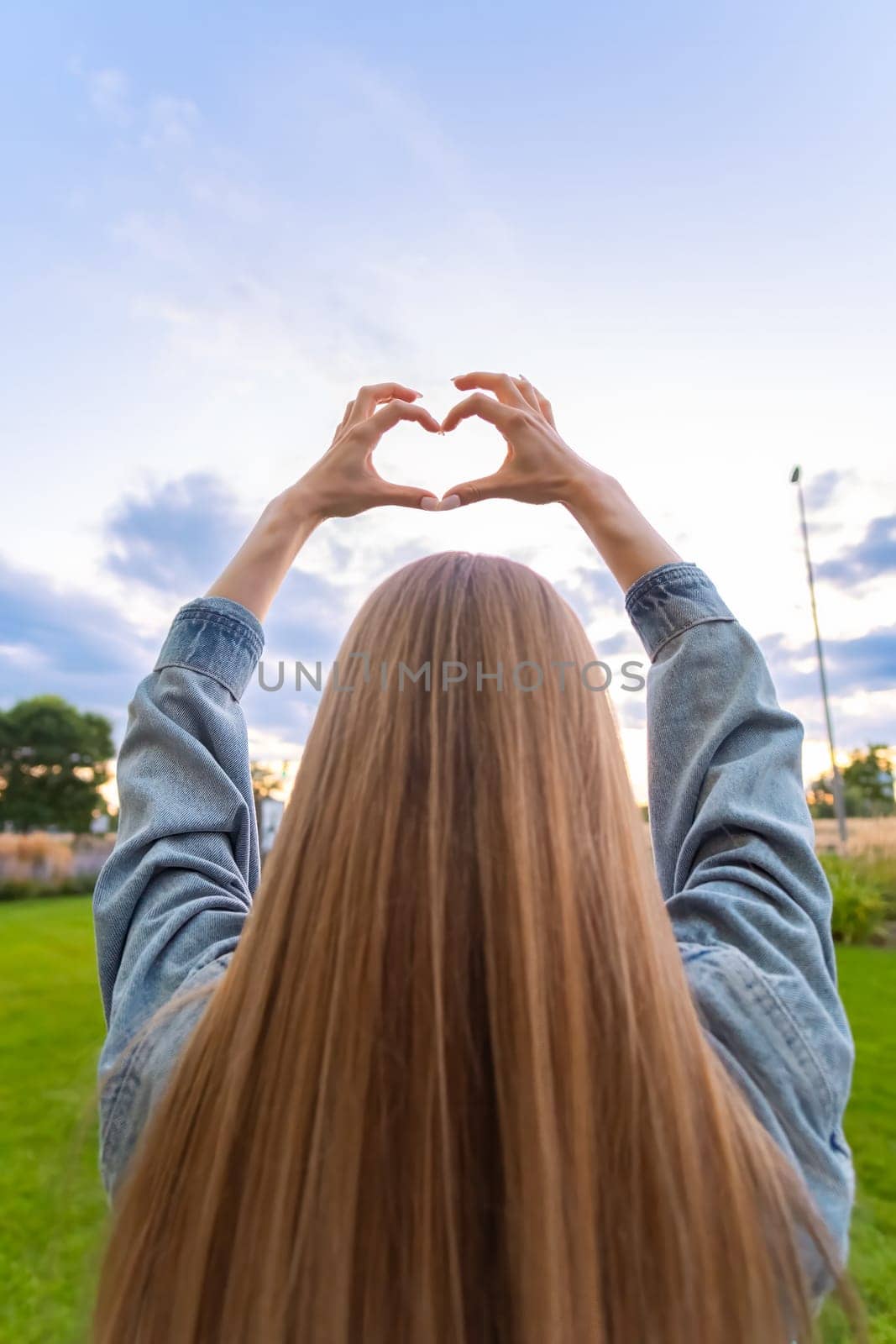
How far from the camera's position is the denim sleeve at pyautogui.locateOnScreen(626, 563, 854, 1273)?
91cm

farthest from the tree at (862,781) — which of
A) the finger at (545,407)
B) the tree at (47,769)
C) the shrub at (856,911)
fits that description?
the finger at (545,407)

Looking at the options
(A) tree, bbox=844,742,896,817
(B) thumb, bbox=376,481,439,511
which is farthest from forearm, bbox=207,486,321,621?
(A) tree, bbox=844,742,896,817

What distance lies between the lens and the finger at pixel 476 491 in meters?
1.41

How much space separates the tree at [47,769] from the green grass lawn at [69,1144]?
90.6ft

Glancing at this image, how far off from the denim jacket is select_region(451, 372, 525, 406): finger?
48cm

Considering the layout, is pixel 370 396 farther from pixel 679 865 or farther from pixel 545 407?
pixel 679 865

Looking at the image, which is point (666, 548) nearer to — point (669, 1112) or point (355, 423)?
point (355, 423)

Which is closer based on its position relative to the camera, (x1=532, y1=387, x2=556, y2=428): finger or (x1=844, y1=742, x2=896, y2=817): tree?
(x1=532, y1=387, x2=556, y2=428): finger

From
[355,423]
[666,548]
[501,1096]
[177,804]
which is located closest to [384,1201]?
[501,1096]

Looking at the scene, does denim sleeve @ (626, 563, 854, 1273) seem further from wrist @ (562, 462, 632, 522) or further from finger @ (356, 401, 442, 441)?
finger @ (356, 401, 442, 441)

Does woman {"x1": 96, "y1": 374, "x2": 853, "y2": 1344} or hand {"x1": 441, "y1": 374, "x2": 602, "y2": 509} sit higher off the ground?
hand {"x1": 441, "y1": 374, "x2": 602, "y2": 509}

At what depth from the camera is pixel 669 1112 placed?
0.82 metres

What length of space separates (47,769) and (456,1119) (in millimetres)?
40529

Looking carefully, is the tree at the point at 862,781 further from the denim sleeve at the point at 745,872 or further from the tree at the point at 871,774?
the denim sleeve at the point at 745,872
